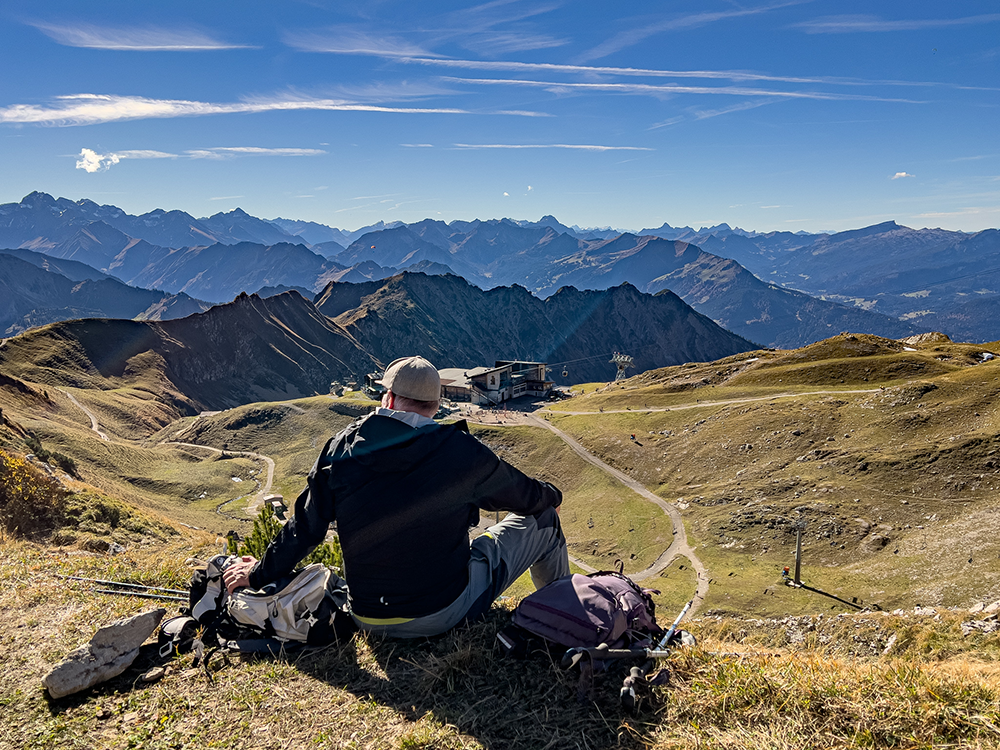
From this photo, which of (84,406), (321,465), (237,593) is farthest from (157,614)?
(84,406)

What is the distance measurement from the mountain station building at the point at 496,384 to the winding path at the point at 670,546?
118 ft

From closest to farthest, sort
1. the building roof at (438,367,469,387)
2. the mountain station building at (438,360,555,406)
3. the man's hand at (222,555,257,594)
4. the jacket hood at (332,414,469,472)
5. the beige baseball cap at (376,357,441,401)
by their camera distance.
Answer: the jacket hood at (332,414,469,472)
the beige baseball cap at (376,357,441,401)
the man's hand at (222,555,257,594)
the mountain station building at (438,360,555,406)
the building roof at (438,367,469,387)

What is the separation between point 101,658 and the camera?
584 centimetres

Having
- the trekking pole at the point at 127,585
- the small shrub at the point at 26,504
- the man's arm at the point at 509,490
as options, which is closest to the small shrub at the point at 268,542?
the trekking pole at the point at 127,585

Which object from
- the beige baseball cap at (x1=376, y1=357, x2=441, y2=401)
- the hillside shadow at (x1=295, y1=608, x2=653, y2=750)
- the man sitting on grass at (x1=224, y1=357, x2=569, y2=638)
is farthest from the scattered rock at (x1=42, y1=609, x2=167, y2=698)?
the beige baseball cap at (x1=376, y1=357, x2=441, y2=401)

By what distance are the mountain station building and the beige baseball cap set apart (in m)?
86.7

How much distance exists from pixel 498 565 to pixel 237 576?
126 inches

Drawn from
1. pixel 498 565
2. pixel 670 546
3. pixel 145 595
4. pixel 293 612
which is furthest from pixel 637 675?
pixel 670 546

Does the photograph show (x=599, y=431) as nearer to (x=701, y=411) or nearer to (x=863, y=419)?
(x=701, y=411)

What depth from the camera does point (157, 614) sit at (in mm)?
6527

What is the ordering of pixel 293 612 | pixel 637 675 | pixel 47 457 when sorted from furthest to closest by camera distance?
pixel 47 457, pixel 293 612, pixel 637 675

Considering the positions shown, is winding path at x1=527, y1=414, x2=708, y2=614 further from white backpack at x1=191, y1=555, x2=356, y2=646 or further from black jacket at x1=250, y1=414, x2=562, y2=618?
black jacket at x1=250, y1=414, x2=562, y2=618

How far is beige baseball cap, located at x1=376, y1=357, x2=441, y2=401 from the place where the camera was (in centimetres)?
568

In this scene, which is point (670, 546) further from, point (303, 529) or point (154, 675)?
point (154, 675)
